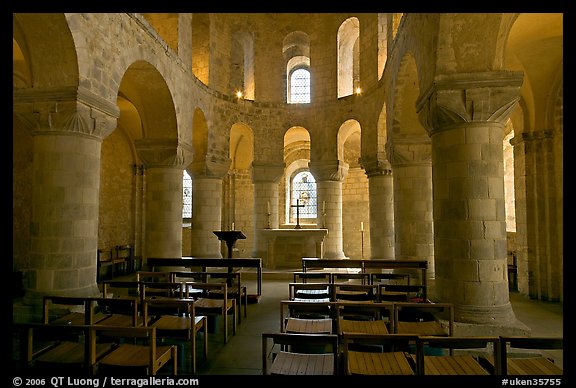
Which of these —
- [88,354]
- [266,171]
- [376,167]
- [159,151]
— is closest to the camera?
[88,354]

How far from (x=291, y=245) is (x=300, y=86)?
27.4ft

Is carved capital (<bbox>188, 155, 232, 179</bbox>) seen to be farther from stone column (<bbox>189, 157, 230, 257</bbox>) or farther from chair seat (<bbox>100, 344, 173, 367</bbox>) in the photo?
chair seat (<bbox>100, 344, 173, 367</bbox>)

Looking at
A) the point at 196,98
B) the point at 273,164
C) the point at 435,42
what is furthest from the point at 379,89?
the point at 435,42

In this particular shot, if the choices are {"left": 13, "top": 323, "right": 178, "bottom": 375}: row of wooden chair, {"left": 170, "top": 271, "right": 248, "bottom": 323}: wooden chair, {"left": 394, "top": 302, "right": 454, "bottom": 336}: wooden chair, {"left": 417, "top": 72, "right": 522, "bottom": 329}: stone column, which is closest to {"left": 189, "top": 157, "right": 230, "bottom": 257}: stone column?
{"left": 170, "top": 271, "right": 248, "bottom": 323}: wooden chair

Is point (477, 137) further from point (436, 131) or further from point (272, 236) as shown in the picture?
point (272, 236)

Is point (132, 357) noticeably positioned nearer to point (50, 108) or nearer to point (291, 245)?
point (50, 108)

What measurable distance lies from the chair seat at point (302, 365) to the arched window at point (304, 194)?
1525cm

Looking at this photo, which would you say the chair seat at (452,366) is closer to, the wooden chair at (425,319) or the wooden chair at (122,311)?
the wooden chair at (425,319)

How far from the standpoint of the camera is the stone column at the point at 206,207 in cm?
1214

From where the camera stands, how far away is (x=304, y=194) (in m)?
19.0

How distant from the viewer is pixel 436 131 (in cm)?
536

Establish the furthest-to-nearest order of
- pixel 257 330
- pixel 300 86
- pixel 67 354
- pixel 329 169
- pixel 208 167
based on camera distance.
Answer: pixel 300 86 < pixel 329 169 < pixel 208 167 < pixel 257 330 < pixel 67 354

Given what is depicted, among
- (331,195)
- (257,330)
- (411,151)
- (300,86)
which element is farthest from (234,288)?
(300,86)

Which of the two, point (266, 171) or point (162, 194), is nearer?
point (162, 194)
